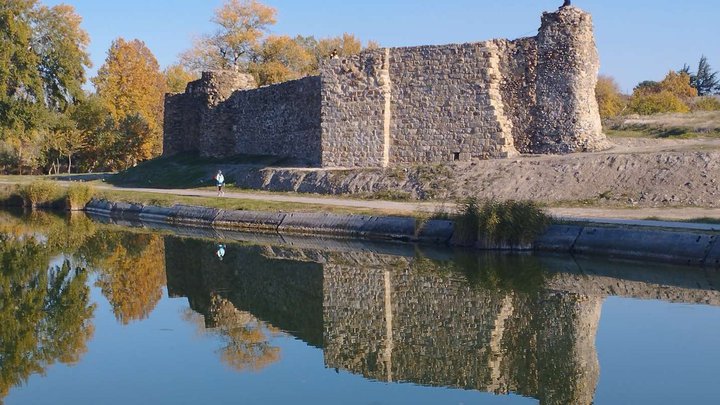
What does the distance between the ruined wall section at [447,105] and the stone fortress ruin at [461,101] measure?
3cm

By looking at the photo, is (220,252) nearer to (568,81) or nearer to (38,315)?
(38,315)

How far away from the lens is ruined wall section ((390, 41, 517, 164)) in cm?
2597

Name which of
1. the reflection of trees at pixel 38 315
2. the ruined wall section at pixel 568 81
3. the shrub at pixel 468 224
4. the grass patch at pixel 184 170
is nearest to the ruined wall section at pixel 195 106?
the grass patch at pixel 184 170

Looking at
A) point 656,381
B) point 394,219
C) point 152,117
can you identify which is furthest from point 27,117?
point 656,381

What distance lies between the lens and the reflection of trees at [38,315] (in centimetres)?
1124

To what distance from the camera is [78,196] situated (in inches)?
1212

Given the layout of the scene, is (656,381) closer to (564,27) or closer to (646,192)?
(646,192)

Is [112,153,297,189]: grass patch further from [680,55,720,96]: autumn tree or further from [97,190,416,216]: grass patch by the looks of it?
[680,55,720,96]: autumn tree

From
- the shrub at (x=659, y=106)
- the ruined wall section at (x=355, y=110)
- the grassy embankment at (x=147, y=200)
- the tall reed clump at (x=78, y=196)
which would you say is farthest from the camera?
the shrub at (x=659, y=106)

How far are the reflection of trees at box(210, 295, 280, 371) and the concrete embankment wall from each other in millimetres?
6355

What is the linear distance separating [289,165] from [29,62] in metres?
17.7

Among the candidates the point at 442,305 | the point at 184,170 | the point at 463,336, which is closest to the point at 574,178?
the point at 442,305

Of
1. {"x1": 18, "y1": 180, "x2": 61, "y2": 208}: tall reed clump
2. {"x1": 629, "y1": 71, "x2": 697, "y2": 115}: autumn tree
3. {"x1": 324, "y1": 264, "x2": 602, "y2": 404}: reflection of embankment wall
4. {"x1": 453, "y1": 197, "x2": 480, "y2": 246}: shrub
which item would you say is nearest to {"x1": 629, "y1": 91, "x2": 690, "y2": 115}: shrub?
{"x1": 629, "y1": 71, "x2": 697, "y2": 115}: autumn tree

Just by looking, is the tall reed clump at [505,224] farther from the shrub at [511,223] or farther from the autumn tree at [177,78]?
the autumn tree at [177,78]
